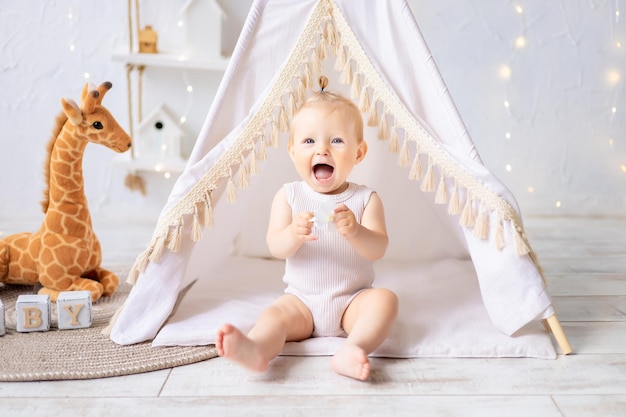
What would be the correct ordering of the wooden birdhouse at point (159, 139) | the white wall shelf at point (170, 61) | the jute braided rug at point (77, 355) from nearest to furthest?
1. the jute braided rug at point (77, 355)
2. the white wall shelf at point (170, 61)
3. the wooden birdhouse at point (159, 139)

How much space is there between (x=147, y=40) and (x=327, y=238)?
1532 mm

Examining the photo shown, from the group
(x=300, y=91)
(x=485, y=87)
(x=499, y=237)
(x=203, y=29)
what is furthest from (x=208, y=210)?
(x=485, y=87)

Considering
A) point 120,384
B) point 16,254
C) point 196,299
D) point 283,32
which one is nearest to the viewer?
point 120,384

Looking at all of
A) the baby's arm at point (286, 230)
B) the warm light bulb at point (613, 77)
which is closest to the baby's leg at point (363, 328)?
the baby's arm at point (286, 230)

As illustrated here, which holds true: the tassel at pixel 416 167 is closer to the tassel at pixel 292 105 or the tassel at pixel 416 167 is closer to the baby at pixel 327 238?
the baby at pixel 327 238

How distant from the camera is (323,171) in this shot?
1764mm

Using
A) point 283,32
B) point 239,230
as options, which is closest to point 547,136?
point 239,230

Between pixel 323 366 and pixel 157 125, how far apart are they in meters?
1.70

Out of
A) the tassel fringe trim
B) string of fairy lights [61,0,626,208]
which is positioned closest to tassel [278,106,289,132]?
the tassel fringe trim

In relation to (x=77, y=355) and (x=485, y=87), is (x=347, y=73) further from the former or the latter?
(x=485, y=87)

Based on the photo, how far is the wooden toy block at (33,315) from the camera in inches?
70.4

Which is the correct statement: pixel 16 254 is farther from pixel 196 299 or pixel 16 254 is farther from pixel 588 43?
pixel 588 43

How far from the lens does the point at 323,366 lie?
1609mm

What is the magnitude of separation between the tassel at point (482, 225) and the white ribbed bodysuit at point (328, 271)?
279 millimetres
